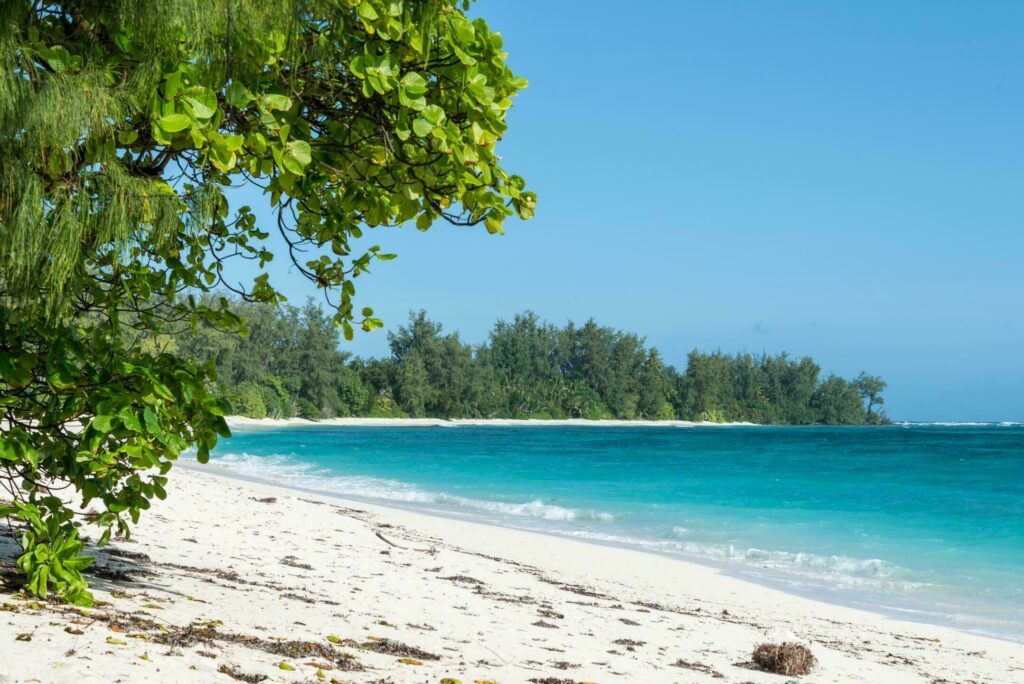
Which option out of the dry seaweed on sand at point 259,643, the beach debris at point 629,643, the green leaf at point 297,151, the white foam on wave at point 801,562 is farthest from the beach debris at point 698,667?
the white foam on wave at point 801,562

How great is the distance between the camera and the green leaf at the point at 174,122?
2670mm

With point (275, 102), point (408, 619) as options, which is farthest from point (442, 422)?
point (275, 102)

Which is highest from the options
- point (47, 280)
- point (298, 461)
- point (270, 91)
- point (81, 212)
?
point (270, 91)

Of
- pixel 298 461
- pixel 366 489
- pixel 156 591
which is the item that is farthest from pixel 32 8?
pixel 298 461

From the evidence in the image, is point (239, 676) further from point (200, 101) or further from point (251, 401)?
point (251, 401)

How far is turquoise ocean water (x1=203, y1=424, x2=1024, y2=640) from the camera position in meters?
13.3

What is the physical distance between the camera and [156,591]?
5.59 metres

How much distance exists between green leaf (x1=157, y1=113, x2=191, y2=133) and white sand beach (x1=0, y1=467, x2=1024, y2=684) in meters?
2.21

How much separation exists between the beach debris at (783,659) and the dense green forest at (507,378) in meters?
69.1

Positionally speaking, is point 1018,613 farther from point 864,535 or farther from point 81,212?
point 81,212

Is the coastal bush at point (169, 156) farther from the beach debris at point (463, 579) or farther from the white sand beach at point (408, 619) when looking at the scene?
the beach debris at point (463, 579)

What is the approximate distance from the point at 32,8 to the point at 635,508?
65.7 feet

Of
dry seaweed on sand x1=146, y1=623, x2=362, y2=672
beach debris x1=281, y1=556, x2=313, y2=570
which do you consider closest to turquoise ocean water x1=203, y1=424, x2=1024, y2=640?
beach debris x1=281, y1=556, x2=313, y2=570

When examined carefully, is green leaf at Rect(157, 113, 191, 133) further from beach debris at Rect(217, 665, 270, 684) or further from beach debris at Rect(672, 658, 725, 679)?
beach debris at Rect(672, 658, 725, 679)
